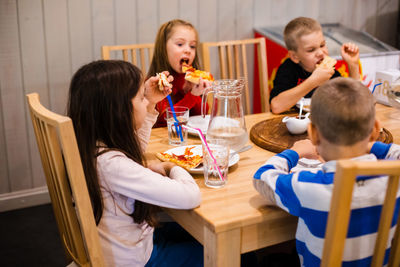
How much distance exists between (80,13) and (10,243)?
53.4 inches

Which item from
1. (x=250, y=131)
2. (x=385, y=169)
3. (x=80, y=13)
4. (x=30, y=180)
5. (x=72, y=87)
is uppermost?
(x=80, y=13)

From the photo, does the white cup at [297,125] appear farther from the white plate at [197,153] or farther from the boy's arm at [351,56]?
the boy's arm at [351,56]

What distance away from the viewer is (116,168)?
123cm

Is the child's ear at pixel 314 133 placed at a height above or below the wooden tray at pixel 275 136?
above

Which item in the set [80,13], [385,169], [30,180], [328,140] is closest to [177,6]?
[80,13]

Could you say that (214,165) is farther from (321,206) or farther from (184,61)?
(184,61)


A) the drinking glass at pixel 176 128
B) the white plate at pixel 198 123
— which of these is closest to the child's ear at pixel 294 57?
the white plate at pixel 198 123

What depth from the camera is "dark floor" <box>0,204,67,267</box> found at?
234 cm

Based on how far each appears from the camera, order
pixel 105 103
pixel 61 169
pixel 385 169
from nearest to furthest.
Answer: pixel 385 169
pixel 61 169
pixel 105 103

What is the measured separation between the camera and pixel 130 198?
1.30 m

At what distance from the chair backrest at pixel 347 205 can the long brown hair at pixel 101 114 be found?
0.55m

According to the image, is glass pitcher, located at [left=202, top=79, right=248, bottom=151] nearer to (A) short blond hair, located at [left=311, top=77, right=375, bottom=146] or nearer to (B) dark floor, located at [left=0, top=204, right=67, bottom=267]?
(A) short blond hair, located at [left=311, top=77, right=375, bottom=146]

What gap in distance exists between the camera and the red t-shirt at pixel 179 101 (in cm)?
212

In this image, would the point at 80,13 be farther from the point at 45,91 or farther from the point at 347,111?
the point at 347,111
